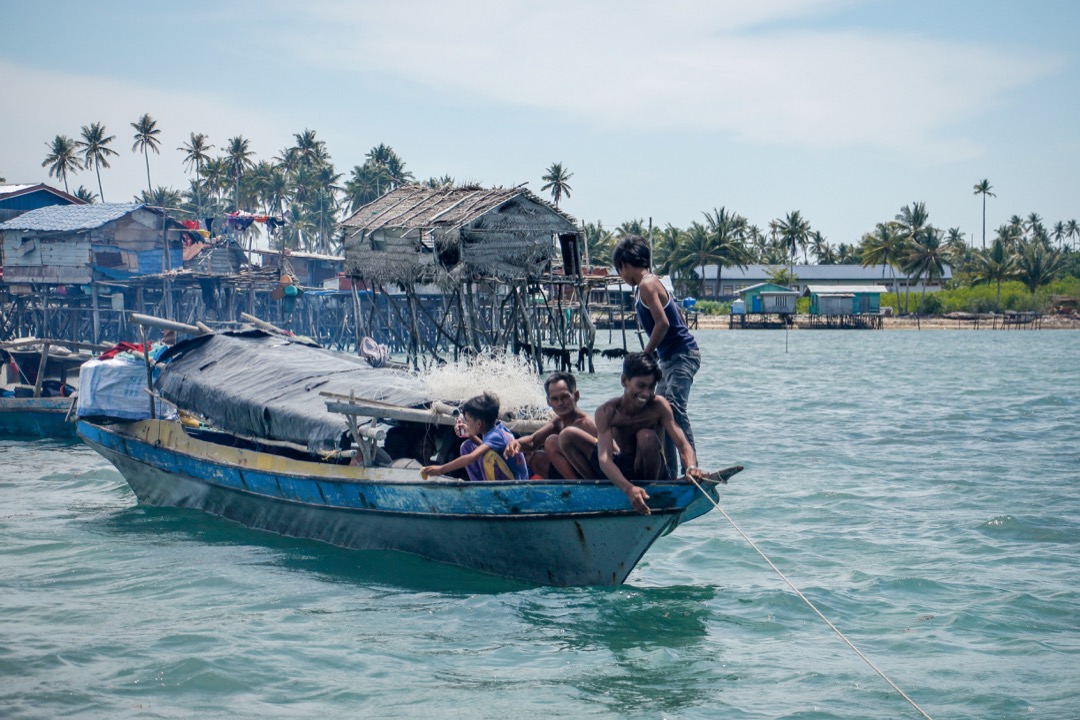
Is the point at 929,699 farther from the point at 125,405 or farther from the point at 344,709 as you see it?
the point at 125,405

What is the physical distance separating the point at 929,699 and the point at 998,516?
19.5 feet

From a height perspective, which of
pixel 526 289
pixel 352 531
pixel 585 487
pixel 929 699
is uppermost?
pixel 526 289

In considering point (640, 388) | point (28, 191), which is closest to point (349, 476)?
point (640, 388)

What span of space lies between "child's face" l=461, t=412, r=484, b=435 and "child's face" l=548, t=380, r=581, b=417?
0.70 m

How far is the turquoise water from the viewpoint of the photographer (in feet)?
20.9

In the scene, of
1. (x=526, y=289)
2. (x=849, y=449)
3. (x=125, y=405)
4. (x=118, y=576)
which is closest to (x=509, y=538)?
(x=118, y=576)

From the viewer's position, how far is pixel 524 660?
6.93m

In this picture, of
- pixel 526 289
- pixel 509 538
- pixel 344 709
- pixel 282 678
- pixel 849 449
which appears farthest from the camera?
pixel 526 289

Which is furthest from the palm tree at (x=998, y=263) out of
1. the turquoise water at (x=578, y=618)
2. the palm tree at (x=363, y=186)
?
the turquoise water at (x=578, y=618)

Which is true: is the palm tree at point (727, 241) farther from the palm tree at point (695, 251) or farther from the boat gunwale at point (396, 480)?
the boat gunwale at point (396, 480)

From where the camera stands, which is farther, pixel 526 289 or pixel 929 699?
pixel 526 289

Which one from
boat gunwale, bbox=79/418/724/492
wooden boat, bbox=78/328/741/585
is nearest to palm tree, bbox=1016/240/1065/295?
wooden boat, bbox=78/328/741/585

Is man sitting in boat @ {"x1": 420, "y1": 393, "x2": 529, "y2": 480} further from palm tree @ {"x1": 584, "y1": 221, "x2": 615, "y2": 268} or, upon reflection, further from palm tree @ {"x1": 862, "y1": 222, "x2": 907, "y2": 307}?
palm tree @ {"x1": 862, "y1": 222, "x2": 907, "y2": 307}

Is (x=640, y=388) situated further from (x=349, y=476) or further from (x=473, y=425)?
(x=349, y=476)
